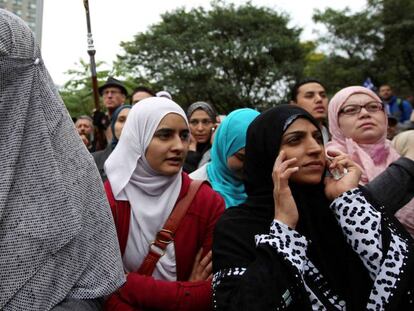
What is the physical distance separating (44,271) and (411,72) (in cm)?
2107

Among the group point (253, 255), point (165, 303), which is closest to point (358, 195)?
point (253, 255)

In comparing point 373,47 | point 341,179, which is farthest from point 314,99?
point 373,47

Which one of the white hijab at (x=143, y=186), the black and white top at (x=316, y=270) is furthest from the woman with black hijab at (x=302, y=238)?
the white hijab at (x=143, y=186)

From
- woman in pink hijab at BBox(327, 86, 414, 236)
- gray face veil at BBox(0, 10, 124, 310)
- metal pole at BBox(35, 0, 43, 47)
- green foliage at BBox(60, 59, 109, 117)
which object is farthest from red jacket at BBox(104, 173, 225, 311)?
green foliage at BBox(60, 59, 109, 117)

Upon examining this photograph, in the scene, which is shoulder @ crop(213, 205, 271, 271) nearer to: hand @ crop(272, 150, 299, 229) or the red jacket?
hand @ crop(272, 150, 299, 229)

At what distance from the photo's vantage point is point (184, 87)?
22484 millimetres

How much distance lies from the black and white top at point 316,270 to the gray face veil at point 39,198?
43cm

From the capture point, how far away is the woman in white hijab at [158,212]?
1976 mm

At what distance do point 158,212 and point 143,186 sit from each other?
157 mm

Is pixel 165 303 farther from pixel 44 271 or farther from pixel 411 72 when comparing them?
pixel 411 72

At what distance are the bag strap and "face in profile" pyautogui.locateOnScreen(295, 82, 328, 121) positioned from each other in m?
2.29

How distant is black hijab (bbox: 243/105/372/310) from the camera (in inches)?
67.7

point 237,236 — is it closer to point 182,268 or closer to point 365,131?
point 182,268

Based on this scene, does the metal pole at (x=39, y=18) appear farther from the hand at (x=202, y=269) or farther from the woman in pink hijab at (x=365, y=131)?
the woman in pink hijab at (x=365, y=131)
